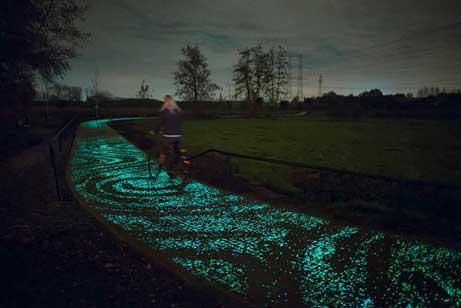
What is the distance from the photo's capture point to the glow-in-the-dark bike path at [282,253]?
2711mm

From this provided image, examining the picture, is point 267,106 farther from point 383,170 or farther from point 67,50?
point 383,170

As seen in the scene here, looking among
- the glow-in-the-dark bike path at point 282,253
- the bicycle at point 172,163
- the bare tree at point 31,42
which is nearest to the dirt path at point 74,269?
the glow-in-the-dark bike path at point 282,253

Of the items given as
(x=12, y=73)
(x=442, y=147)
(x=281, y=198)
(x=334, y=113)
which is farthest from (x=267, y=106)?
(x=281, y=198)

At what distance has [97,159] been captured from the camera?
9805 millimetres

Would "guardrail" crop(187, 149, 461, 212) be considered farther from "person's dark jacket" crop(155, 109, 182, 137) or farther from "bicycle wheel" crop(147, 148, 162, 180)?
"bicycle wheel" crop(147, 148, 162, 180)

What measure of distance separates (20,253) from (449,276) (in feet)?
16.8

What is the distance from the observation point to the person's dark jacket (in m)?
7.30

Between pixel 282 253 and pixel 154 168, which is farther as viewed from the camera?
pixel 154 168

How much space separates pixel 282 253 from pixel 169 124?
5.06m

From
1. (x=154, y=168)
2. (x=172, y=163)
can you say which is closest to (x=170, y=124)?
(x=172, y=163)

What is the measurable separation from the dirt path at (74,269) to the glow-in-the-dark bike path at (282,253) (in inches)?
14.0

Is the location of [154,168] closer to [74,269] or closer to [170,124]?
[170,124]

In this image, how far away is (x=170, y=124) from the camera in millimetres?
7434

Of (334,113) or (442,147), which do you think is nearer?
(442,147)
